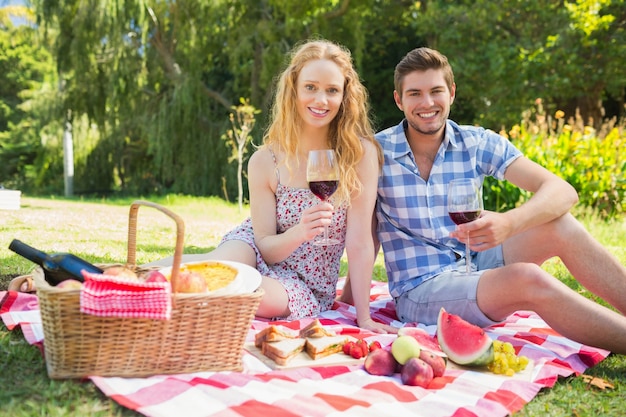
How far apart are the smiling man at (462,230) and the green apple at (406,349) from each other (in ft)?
2.02

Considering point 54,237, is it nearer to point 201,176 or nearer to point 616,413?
point 616,413

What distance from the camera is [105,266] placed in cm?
291

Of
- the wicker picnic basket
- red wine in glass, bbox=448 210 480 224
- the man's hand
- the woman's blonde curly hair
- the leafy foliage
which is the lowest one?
the wicker picnic basket

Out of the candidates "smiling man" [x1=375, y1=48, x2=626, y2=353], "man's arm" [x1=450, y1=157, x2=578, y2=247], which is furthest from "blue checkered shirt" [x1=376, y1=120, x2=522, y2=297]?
"man's arm" [x1=450, y1=157, x2=578, y2=247]

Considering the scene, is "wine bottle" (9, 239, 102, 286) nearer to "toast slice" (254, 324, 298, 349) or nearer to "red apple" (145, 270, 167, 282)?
"red apple" (145, 270, 167, 282)

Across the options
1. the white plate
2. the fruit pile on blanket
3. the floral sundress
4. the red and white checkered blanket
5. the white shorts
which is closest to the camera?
the red and white checkered blanket

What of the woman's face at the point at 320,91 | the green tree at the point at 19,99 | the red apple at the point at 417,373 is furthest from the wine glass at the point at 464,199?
the green tree at the point at 19,99

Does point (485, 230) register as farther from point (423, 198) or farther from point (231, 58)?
point (231, 58)

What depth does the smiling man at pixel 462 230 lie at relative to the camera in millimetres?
3078

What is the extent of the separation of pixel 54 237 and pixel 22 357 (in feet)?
16.2

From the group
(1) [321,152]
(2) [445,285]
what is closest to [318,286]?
(2) [445,285]

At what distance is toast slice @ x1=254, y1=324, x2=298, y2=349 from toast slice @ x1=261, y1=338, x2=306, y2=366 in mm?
29

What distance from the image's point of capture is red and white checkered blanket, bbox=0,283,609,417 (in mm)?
2262

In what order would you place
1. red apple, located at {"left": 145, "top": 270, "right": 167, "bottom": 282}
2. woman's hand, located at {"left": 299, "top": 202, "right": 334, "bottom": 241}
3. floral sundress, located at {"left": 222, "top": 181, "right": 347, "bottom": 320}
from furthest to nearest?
floral sundress, located at {"left": 222, "top": 181, "right": 347, "bottom": 320}, woman's hand, located at {"left": 299, "top": 202, "right": 334, "bottom": 241}, red apple, located at {"left": 145, "top": 270, "right": 167, "bottom": 282}
